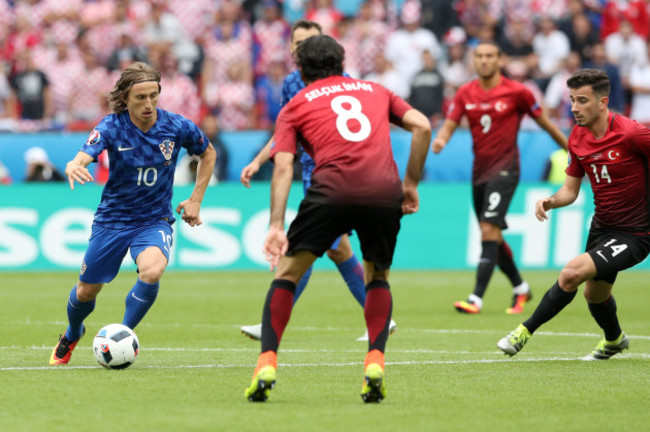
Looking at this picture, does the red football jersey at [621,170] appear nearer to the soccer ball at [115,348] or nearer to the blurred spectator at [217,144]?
the soccer ball at [115,348]

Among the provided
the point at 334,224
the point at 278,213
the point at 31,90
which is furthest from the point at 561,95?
the point at 278,213

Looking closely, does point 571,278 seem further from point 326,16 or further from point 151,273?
point 326,16

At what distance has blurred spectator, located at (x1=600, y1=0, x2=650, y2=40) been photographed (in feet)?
69.7

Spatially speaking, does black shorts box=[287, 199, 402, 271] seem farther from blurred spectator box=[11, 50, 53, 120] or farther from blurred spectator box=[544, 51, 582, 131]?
blurred spectator box=[544, 51, 582, 131]

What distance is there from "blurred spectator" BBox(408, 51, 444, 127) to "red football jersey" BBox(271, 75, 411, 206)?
42.0 feet

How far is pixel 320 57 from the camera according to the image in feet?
20.3

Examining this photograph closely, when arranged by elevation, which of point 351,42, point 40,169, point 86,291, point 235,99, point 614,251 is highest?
point 351,42

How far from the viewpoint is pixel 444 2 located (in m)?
21.1

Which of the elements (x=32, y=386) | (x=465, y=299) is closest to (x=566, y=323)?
(x=465, y=299)

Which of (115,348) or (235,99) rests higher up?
(235,99)

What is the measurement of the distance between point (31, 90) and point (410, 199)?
13732 mm

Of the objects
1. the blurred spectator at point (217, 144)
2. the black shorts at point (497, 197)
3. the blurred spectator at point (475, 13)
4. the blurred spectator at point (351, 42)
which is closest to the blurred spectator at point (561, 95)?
the blurred spectator at point (475, 13)

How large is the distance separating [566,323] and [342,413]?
18.9ft

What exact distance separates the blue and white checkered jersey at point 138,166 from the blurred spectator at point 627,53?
13.9 meters
